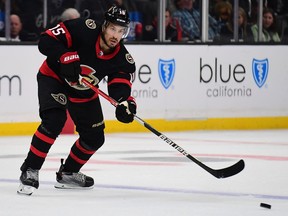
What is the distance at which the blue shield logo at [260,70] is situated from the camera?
1220 centimetres

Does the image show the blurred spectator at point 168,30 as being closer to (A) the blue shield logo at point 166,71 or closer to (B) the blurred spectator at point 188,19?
(B) the blurred spectator at point 188,19

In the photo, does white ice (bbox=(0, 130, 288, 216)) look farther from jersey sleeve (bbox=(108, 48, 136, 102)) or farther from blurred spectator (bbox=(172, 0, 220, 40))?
blurred spectator (bbox=(172, 0, 220, 40))

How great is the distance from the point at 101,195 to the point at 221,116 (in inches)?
225

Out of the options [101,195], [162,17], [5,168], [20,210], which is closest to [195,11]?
[162,17]

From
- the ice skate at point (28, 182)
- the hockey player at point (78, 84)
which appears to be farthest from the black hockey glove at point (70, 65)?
the ice skate at point (28, 182)

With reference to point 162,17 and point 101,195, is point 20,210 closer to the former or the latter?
point 101,195

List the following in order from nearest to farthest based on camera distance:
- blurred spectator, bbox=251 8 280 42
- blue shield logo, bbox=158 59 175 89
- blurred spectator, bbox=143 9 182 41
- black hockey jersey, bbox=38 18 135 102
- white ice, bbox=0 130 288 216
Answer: white ice, bbox=0 130 288 216
black hockey jersey, bbox=38 18 135 102
blue shield logo, bbox=158 59 175 89
blurred spectator, bbox=143 9 182 41
blurred spectator, bbox=251 8 280 42

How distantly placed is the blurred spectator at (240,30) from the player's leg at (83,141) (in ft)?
18.9

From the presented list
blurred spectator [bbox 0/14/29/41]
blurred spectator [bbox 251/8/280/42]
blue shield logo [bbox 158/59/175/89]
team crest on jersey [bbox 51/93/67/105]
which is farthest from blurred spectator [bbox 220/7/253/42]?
team crest on jersey [bbox 51/93/67/105]

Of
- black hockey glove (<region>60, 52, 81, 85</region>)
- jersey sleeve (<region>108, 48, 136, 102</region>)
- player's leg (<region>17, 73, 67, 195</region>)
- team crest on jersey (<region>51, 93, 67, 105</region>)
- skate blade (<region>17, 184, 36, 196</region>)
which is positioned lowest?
skate blade (<region>17, 184, 36, 196</region>)

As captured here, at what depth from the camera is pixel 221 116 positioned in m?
11.9

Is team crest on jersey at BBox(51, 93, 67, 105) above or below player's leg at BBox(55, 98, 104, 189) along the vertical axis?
above

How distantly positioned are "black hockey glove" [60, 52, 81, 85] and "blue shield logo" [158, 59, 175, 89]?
207 inches

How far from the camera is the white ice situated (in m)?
5.71
